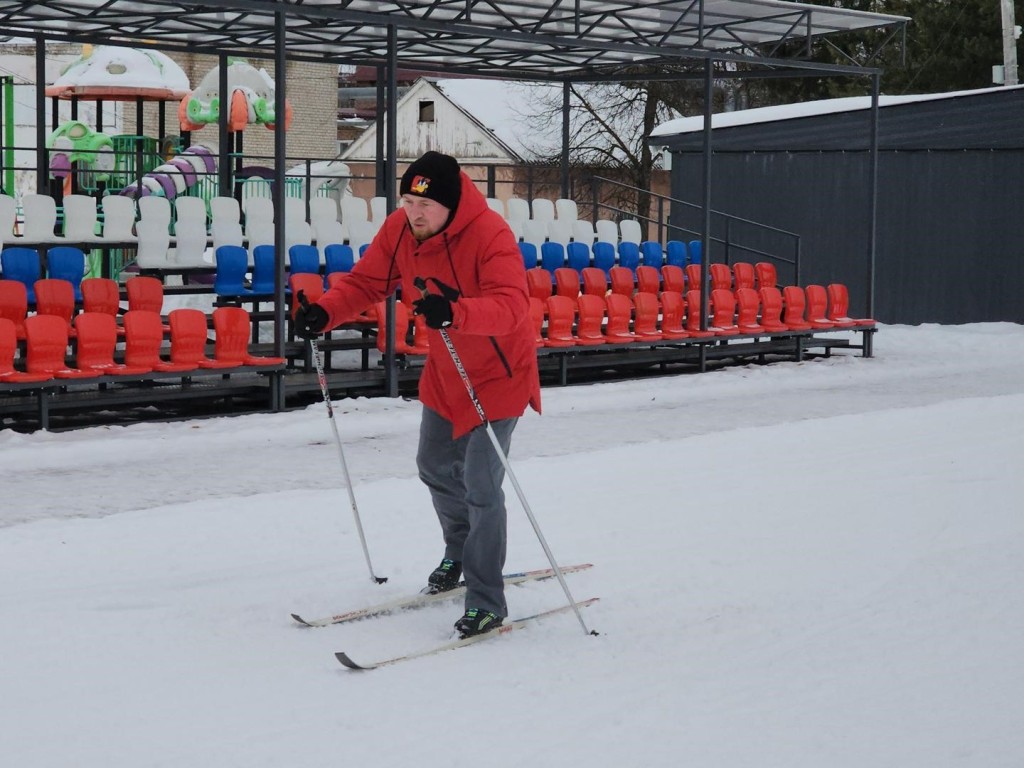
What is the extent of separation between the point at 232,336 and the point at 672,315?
5666 mm

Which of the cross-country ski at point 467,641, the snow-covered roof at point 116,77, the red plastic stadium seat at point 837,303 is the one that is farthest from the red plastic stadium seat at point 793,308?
the snow-covered roof at point 116,77

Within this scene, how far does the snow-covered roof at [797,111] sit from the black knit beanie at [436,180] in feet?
58.6

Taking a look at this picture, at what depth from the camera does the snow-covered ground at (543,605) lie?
447 centimetres

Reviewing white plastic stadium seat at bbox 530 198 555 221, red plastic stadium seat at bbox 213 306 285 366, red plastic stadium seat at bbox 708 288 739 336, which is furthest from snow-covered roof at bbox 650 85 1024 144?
red plastic stadium seat at bbox 213 306 285 366

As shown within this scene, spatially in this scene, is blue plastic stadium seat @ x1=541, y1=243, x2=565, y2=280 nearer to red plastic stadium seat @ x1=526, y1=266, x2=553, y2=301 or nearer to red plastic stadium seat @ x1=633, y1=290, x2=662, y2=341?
red plastic stadium seat @ x1=526, y1=266, x2=553, y2=301

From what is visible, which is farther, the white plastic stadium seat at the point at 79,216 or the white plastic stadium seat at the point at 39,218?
the white plastic stadium seat at the point at 79,216

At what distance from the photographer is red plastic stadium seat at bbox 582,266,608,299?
52.5ft

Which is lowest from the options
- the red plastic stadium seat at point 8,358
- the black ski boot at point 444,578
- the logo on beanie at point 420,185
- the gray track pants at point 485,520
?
the black ski boot at point 444,578

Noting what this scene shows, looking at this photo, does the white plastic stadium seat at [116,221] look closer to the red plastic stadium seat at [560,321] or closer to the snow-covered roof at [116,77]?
the red plastic stadium seat at [560,321]

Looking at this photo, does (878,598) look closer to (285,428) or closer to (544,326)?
(285,428)

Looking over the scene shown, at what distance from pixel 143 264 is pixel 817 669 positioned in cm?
1020

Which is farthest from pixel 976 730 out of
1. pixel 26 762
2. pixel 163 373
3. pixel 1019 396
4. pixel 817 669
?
pixel 1019 396

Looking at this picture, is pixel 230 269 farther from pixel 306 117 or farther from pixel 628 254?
pixel 306 117

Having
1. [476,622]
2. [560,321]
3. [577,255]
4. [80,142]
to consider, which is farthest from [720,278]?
[80,142]
